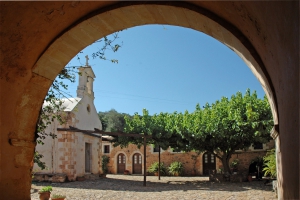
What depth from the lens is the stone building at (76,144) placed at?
15.7 metres

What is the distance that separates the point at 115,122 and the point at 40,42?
37.9 meters

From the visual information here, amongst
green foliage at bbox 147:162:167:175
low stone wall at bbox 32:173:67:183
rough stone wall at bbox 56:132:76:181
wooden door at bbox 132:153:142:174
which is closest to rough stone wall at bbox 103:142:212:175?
wooden door at bbox 132:153:142:174

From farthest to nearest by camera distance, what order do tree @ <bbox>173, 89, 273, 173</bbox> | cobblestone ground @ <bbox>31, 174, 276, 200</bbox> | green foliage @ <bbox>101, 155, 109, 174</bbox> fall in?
green foliage @ <bbox>101, 155, 109, 174</bbox>, tree @ <bbox>173, 89, 273, 173</bbox>, cobblestone ground @ <bbox>31, 174, 276, 200</bbox>

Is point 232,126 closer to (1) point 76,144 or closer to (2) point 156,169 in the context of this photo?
(1) point 76,144

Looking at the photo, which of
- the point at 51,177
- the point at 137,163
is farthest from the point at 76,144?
the point at 137,163

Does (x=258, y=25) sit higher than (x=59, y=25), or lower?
lower

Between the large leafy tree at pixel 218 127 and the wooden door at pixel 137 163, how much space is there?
908cm

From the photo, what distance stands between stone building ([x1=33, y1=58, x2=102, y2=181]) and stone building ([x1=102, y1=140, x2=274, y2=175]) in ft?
23.9

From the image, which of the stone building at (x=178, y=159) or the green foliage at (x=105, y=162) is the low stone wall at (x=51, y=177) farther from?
the stone building at (x=178, y=159)

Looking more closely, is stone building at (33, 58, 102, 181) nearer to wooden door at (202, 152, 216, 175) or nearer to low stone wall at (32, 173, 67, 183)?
low stone wall at (32, 173, 67, 183)

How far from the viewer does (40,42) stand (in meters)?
3.05

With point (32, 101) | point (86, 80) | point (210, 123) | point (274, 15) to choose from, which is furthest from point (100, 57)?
point (86, 80)

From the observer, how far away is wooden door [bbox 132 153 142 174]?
A: 26.5 meters

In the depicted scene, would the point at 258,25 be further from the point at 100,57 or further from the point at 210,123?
the point at 210,123
